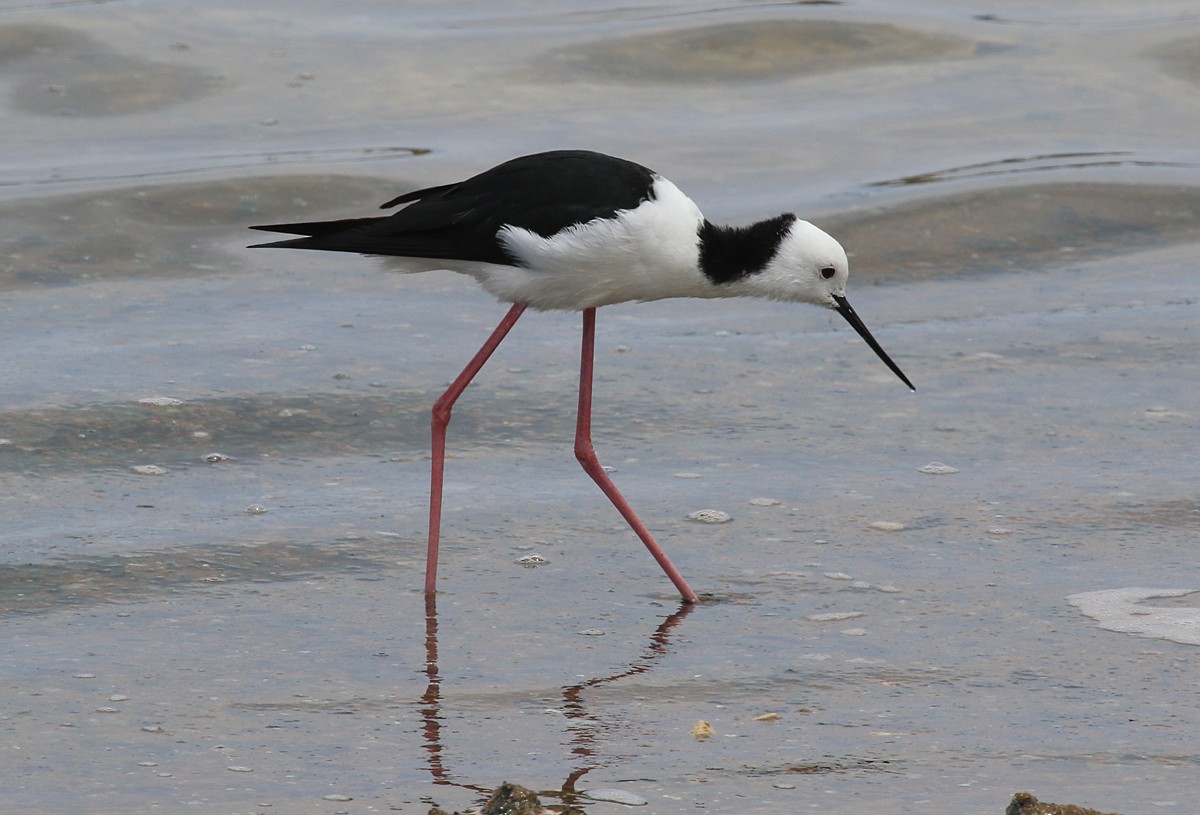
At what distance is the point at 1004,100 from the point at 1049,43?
5.09ft

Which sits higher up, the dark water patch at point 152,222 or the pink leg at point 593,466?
the dark water patch at point 152,222

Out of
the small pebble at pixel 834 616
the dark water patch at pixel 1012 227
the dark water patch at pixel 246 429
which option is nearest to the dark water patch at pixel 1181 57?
the dark water patch at pixel 1012 227

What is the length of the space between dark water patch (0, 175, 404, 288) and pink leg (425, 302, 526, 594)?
3150mm

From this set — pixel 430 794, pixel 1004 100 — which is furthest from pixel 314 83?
pixel 430 794

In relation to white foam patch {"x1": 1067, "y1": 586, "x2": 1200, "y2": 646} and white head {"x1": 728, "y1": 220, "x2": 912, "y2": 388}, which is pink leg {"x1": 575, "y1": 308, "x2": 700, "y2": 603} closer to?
white head {"x1": 728, "y1": 220, "x2": 912, "y2": 388}

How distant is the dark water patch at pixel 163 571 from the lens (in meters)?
5.00

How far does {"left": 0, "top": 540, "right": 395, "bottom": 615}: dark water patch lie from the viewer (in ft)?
16.4

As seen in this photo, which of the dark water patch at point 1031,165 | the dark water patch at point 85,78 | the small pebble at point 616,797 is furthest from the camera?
the dark water patch at point 85,78

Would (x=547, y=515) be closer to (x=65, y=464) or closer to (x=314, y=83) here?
(x=65, y=464)

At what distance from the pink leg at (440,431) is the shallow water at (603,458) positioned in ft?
0.30

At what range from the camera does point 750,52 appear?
12.5 metres

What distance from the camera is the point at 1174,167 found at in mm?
10234

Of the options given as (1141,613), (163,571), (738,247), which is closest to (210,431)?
(163,571)

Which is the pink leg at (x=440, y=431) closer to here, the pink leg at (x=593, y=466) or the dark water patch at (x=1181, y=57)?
the pink leg at (x=593, y=466)
